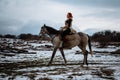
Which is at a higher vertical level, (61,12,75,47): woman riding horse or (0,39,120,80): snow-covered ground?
(61,12,75,47): woman riding horse

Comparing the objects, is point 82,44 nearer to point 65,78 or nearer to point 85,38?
point 85,38

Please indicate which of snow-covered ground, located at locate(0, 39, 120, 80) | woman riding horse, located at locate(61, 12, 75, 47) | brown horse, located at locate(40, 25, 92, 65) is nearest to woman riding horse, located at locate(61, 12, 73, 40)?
woman riding horse, located at locate(61, 12, 75, 47)

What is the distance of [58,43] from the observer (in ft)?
49.8

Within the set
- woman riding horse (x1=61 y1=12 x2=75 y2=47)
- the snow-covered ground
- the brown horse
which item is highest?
woman riding horse (x1=61 y1=12 x2=75 y2=47)

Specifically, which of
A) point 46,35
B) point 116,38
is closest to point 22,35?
point 116,38

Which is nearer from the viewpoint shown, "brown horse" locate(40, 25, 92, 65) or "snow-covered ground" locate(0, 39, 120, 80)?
"snow-covered ground" locate(0, 39, 120, 80)

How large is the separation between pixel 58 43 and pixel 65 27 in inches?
42.6

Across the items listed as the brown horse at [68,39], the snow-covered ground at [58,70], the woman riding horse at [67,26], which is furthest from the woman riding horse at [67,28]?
the snow-covered ground at [58,70]

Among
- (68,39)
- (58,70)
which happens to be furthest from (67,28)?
(58,70)

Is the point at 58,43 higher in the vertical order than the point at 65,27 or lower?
lower

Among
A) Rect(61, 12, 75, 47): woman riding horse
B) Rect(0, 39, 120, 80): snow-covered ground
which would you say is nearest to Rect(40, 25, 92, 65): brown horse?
Rect(61, 12, 75, 47): woman riding horse

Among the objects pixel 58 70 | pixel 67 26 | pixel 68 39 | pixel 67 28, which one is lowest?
pixel 58 70

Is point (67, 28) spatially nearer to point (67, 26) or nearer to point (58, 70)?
point (67, 26)

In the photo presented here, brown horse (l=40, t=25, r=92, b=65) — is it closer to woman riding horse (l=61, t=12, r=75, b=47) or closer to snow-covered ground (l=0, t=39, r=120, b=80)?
woman riding horse (l=61, t=12, r=75, b=47)
